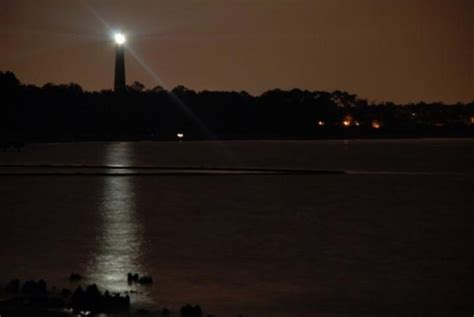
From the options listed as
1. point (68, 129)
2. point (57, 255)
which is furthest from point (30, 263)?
point (68, 129)

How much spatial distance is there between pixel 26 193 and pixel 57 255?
20.1 metres

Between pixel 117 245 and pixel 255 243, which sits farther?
pixel 255 243

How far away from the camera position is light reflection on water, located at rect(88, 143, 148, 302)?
17.8 metres

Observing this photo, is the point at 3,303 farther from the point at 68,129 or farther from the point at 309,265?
the point at 68,129

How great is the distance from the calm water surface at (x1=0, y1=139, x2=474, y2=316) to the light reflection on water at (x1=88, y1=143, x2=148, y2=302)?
53 millimetres

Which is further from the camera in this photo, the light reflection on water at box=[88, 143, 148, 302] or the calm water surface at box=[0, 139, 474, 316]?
the light reflection on water at box=[88, 143, 148, 302]

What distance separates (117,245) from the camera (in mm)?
23500

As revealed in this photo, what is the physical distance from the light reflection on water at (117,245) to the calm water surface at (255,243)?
53 millimetres

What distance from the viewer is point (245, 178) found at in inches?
2040

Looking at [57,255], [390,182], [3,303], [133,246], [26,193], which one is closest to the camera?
[3,303]

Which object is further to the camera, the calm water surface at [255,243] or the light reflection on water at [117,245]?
the light reflection on water at [117,245]

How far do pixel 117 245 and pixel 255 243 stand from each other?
3.96 metres

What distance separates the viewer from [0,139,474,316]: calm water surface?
53.8ft

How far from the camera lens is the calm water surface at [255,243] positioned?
53.8ft
